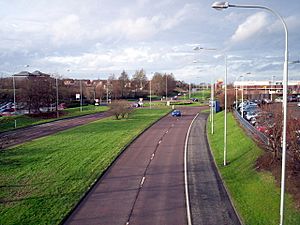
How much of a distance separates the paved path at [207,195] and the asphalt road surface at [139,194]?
56 cm

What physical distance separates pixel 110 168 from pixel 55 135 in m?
17.3

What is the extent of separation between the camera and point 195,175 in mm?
18656

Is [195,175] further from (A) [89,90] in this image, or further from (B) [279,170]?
(A) [89,90]

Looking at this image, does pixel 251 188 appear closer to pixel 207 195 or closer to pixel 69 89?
pixel 207 195

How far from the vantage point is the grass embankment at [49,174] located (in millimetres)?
13320

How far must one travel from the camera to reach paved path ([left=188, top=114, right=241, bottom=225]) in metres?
12.6

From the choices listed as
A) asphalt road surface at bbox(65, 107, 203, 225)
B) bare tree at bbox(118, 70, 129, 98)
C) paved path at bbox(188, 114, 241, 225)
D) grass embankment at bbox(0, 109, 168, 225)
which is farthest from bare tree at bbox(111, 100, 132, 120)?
bare tree at bbox(118, 70, 129, 98)

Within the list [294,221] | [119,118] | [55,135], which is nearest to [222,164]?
[294,221]

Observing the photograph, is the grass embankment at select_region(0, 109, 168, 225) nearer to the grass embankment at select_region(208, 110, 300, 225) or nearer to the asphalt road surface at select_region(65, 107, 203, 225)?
the asphalt road surface at select_region(65, 107, 203, 225)

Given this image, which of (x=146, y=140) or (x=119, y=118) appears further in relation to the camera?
(x=119, y=118)

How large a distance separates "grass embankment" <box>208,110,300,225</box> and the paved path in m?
0.44

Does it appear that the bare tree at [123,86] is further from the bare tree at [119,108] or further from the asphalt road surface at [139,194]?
the asphalt road surface at [139,194]

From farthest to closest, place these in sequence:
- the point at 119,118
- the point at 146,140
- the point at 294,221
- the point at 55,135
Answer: the point at 119,118, the point at 55,135, the point at 146,140, the point at 294,221

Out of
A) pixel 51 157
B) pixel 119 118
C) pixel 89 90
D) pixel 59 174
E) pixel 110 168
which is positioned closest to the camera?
pixel 59 174
